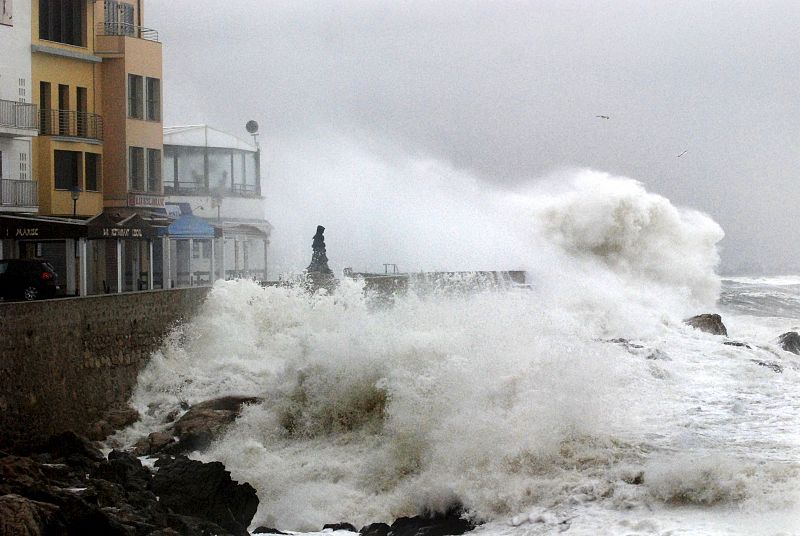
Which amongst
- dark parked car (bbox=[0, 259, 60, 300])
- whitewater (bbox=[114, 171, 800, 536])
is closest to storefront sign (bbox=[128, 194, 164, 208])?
whitewater (bbox=[114, 171, 800, 536])

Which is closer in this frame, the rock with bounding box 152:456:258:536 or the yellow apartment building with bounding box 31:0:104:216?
the rock with bounding box 152:456:258:536

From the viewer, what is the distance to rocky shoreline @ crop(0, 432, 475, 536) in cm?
1193

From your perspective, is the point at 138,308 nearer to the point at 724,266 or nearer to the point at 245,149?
the point at 245,149

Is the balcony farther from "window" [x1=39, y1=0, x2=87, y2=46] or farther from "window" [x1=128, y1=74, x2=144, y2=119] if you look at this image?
"window" [x1=128, y1=74, x2=144, y2=119]

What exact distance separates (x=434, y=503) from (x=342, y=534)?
4.08 ft

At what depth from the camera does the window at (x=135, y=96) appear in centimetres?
3359

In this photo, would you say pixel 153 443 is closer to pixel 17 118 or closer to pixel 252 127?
pixel 17 118

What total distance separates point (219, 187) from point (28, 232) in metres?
15.8

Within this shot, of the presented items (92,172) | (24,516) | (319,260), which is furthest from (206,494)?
(92,172)

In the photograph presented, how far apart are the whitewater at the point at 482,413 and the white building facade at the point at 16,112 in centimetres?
742

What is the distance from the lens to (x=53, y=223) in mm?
22969

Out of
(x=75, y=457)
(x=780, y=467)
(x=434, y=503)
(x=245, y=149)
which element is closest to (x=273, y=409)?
(x=75, y=457)

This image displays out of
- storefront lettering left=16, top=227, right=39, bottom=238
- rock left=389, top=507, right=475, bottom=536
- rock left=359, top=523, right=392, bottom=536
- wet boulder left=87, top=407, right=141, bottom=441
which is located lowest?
rock left=359, top=523, right=392, bottom=536

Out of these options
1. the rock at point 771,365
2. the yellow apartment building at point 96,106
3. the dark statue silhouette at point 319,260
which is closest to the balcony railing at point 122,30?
the yellow apartment building at point 96,106
